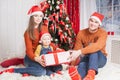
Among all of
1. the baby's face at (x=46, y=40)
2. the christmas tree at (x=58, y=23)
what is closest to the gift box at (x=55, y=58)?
the baby's face at (x=46, y=40)

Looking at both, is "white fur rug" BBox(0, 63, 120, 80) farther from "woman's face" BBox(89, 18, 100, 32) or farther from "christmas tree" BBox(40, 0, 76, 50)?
"christmas tree" BBox(40, 0, 76, 50)

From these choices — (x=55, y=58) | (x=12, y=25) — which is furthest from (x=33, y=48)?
(x=12, y=25)

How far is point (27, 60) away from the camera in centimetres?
224

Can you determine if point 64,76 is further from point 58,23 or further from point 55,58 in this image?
point 58,23

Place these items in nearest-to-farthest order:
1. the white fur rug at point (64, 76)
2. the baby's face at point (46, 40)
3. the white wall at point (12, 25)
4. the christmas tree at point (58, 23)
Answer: the white fur rug at point (64, 76)
the baby's face at point (46, 40)
the christmas tree at point (58, 23)
the white wall at point (12, 25)

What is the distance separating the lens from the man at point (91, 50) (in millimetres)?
2023

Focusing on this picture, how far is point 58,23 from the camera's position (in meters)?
2.69

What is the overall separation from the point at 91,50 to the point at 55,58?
37cm

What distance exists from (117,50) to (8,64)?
144 centimetres

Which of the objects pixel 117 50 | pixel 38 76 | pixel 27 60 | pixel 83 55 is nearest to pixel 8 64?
pixel 27 60

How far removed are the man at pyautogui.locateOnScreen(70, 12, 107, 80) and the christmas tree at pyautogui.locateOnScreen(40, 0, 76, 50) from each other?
34cm

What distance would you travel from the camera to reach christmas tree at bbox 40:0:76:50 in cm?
266

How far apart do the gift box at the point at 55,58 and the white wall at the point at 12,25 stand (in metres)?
1.19

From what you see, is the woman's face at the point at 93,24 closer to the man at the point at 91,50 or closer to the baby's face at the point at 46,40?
the man at the point at 91,50
